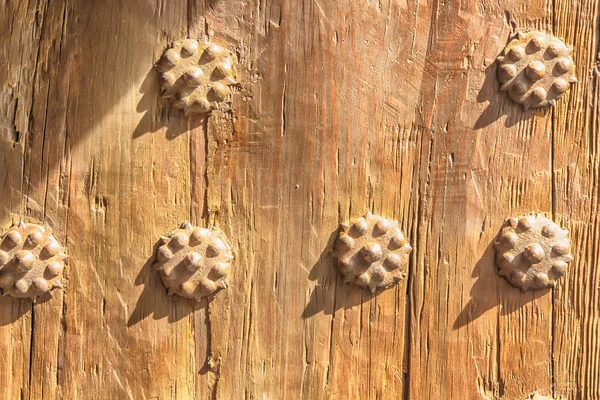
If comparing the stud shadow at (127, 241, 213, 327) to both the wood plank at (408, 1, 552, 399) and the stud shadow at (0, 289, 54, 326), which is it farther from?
the wood plank at (408, 1, 552, 399)

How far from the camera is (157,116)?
4.09 ft

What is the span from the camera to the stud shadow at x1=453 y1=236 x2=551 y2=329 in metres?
1.27

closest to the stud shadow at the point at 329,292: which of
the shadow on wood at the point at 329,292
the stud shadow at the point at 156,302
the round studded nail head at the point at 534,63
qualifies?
the shadow on wood at the point at 329,292

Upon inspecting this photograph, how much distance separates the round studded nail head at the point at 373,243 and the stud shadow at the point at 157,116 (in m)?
0.41

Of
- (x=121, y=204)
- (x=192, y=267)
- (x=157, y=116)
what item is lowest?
(x=192, y=267)

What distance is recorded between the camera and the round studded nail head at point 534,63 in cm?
122

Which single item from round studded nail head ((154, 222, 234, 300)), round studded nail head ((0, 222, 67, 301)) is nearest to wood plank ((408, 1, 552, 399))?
round studded nail head ((154, 222, 234, 300))

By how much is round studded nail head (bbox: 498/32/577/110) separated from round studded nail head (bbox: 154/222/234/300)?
71 centimetres

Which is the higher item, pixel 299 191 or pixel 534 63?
pixel 534 63

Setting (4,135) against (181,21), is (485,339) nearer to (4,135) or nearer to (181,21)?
(181,21)

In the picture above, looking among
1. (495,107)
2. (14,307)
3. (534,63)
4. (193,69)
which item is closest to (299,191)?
(193,69)

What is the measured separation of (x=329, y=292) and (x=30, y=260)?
64 cm

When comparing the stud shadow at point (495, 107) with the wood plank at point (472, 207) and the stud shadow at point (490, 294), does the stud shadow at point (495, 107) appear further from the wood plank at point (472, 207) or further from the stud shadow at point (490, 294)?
the stud shadow at point (490, 294)

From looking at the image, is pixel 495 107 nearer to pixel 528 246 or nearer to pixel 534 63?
pixel 534 63
